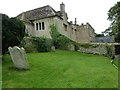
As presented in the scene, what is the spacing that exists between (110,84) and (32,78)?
3501mm

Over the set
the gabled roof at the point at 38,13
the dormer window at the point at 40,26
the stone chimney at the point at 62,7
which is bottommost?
the dormer window at the point at 40,26

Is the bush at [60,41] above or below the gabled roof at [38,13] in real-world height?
below

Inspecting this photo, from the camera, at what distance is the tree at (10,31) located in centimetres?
911

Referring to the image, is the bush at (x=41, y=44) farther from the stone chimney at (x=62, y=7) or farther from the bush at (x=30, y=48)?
the stone chimney at (x=62, y=7)

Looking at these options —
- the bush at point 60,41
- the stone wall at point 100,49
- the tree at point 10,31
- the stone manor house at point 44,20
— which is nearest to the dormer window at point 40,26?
the stone manor house at point 44,20

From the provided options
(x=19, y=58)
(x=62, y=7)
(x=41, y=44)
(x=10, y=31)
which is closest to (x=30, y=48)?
(x=41, y=44)

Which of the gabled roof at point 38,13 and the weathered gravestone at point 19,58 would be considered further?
the gabled roof at point 38,13

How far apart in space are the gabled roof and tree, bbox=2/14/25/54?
16.2m

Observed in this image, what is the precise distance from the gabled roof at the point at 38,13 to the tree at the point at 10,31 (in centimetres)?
1623

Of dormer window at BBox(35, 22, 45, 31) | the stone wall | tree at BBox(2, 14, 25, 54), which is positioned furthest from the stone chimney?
tree at BBox(2, 14, 25, 54)

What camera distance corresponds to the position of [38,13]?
91.5 ft

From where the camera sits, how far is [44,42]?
65.3 feet

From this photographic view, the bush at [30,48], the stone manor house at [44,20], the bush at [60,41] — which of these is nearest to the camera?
the bush at [30,48]

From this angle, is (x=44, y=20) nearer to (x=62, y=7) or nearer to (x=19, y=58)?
(x=62, y=7)
